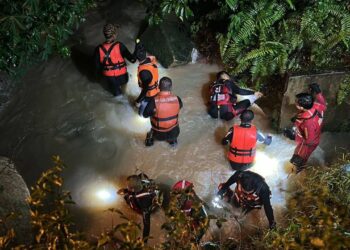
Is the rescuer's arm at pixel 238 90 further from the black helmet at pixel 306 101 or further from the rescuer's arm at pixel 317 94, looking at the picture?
the black helmet at pixel 306 101

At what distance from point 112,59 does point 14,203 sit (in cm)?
397

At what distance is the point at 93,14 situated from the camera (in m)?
12.4

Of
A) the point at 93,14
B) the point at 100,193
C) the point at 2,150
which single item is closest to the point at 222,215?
the point at 100,193

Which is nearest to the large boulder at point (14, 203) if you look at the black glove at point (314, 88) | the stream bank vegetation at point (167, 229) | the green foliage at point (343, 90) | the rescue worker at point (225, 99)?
the stream bank vegetation at point (167, 229)

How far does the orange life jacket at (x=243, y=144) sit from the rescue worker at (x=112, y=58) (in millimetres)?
3134

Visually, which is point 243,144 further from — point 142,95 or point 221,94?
point 142,95

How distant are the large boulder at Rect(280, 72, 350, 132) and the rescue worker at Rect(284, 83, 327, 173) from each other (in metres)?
0.53

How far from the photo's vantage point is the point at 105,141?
27.3 ft

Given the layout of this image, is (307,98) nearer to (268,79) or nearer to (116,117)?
(268,79)

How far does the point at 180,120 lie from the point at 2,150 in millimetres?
4045

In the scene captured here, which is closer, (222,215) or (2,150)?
(222,215)

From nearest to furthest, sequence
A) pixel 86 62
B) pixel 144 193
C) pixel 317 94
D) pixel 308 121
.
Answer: pixel 144 193 < pixel 308 121 < pixel 317 94 < pixel 86 62

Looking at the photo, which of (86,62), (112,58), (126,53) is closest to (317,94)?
(126,53)

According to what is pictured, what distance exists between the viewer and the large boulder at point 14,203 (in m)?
5.42
